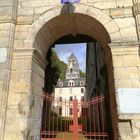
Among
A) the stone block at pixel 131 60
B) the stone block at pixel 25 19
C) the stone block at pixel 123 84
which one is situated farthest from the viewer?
the stone block at pixel 25 19

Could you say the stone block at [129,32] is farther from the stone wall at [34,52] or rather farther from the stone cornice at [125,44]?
the stone cornice at [125,44]

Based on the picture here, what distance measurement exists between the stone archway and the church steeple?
4335 centimetres

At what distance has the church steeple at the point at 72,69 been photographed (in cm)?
4961

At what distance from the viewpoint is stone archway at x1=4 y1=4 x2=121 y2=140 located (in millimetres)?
3809

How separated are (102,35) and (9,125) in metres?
3.21

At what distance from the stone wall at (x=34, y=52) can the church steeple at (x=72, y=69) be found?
4367 cm

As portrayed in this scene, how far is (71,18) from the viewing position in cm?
468

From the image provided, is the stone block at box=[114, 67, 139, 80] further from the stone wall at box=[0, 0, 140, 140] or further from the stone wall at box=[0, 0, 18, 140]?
the stone wall at box=[0, 0, 18, 140]

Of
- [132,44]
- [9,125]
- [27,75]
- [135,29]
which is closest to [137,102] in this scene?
[132,44]

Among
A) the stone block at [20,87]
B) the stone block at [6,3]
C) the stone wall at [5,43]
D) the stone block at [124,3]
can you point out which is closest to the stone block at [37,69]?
the stone block at [20,87]

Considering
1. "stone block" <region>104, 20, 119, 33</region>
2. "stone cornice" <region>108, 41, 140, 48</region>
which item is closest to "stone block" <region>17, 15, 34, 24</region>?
"stone block" <region>104, 20, 119, 33</region>

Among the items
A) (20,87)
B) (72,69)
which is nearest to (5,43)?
(20,87)

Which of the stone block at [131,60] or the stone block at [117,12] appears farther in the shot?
the stone block at [117,12]

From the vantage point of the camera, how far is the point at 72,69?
174ft
